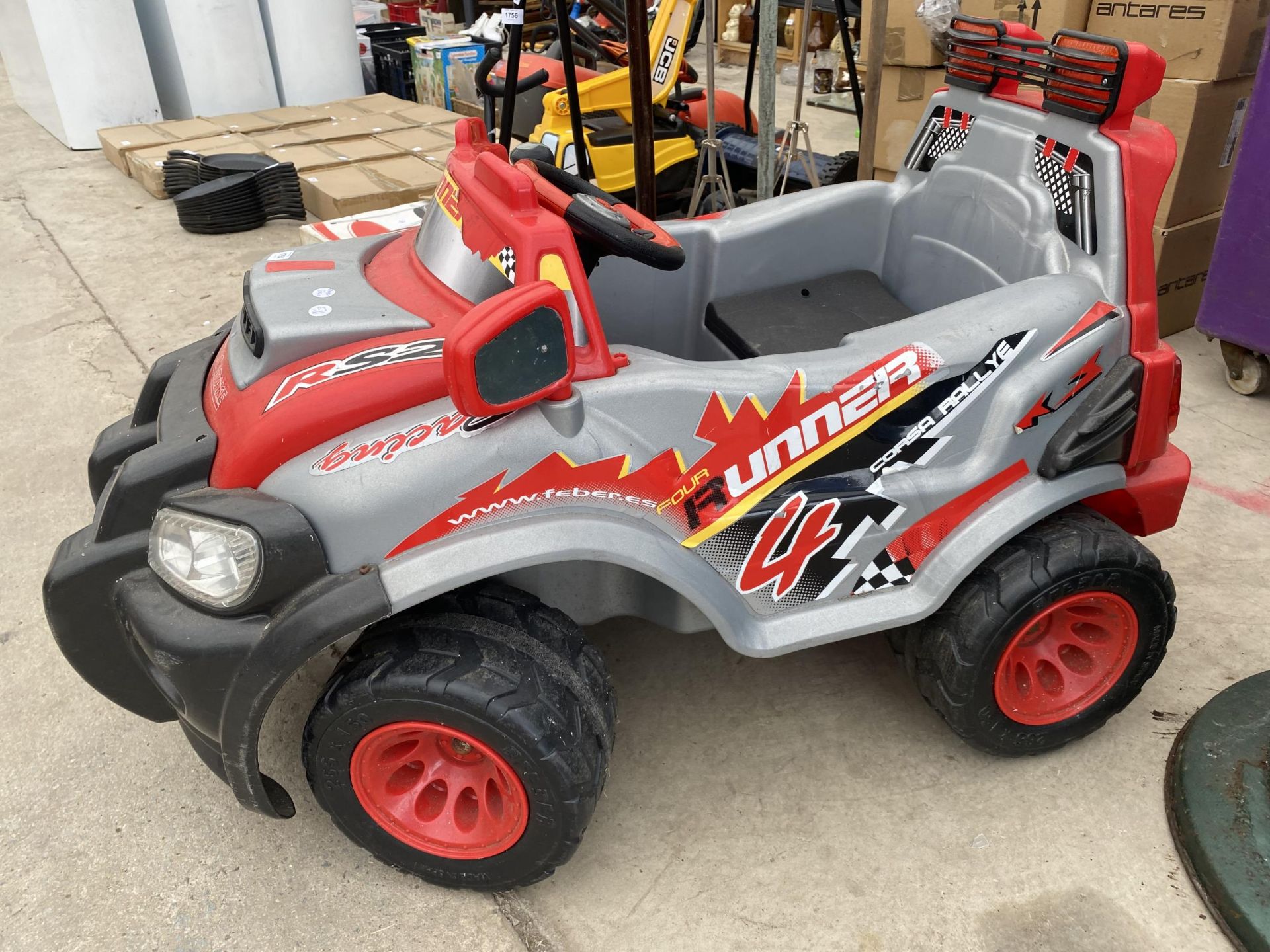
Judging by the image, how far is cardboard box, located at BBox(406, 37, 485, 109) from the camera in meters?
6.61

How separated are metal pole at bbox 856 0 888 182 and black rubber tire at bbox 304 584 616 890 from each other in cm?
284

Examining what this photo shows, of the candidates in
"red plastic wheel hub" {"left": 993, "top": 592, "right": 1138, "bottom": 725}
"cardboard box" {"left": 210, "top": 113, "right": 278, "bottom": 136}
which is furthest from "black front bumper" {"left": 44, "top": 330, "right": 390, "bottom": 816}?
"cardboard box" {"left": 210, "top": 113, "right": 278, "bottom": 136}

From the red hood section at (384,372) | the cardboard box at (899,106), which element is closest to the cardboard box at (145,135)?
the cardboard box at (899,106)

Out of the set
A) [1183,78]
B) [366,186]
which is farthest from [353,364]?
[366,186]

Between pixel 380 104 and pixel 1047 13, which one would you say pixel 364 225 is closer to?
pixel 1047 13

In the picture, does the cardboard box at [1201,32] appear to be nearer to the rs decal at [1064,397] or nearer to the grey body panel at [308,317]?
the rs decal at [1064,397]

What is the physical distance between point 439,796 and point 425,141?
4669 millimetres

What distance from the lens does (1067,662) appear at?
81.0 inches

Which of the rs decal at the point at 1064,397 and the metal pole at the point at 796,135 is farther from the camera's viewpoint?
the metal pole at the point at 796,135

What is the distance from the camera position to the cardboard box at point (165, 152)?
567 cm

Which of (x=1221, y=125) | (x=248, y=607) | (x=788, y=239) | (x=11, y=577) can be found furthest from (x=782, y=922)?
(x=1221, y=125)

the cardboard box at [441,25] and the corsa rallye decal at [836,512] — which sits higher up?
the cardboard box at [441,25]

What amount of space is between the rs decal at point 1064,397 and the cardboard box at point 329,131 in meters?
5.10

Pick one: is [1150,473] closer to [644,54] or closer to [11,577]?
[644,54]
